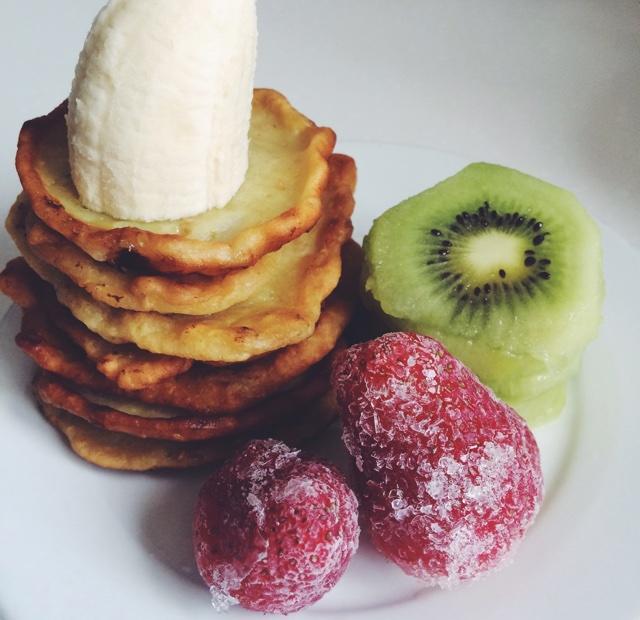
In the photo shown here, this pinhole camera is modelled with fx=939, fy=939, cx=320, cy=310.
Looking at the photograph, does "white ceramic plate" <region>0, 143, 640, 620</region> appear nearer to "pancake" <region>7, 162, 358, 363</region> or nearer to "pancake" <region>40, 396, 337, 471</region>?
"pancake" <region>40, 396, 337, 471</region>

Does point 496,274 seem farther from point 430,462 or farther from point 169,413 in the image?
point 169,413

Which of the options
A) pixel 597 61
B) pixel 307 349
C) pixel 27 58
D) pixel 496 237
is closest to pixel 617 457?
pixel 496 237

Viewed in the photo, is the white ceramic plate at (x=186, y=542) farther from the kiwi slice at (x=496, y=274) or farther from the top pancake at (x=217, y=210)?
the top pancake at (x=217, y=210)

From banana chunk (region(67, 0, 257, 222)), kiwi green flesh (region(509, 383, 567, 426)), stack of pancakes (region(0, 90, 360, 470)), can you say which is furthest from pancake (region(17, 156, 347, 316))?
kiwi green flesh (region(509, 383, 567, 426))

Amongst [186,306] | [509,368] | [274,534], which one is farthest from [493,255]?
[274,534]

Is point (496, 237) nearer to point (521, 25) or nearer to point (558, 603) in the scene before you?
point (558, 603)

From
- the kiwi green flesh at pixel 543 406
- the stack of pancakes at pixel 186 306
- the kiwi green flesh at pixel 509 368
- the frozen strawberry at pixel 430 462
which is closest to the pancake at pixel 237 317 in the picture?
the stack of pancakes at pixel 186 306
